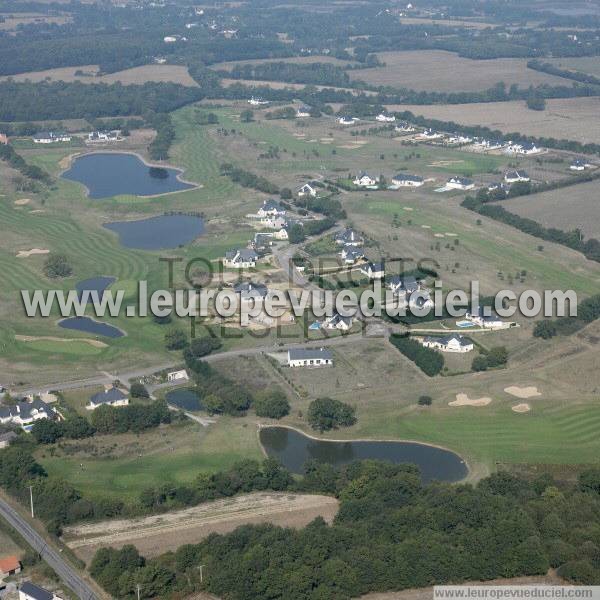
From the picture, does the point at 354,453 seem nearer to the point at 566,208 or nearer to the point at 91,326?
the point at 91,326

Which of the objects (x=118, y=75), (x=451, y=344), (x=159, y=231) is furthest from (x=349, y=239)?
(x=118, y=75)

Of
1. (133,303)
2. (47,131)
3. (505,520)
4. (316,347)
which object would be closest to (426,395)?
(316,347)

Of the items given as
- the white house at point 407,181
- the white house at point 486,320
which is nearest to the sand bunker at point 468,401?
the white house at point 486,320

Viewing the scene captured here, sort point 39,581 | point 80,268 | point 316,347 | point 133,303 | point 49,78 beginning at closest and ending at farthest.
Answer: point 39,581, point 316,347, point 133,303, point 80,268, point 49,78

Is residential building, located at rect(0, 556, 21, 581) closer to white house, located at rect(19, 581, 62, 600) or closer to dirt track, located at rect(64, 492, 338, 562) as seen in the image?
white house, located at rect(19, 581, 62, 600)

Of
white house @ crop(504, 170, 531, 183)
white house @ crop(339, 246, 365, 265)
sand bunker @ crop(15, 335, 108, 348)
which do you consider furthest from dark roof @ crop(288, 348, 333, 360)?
white house @ crop(504, 170, 531, 183)

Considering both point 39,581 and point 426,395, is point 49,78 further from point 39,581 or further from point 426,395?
point 39,581

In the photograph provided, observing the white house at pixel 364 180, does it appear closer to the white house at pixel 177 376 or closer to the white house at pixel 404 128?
the white house at pixel 404 128
